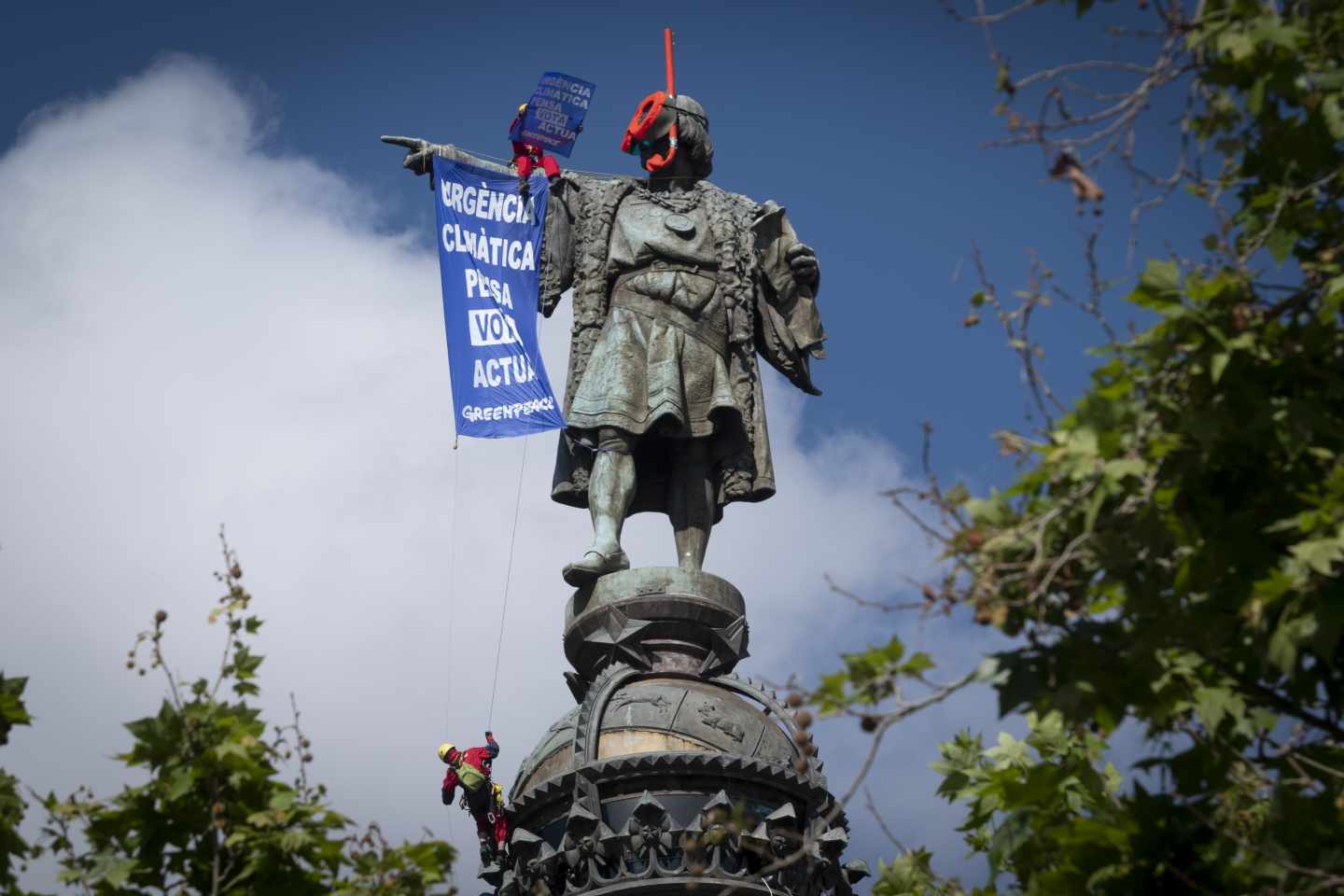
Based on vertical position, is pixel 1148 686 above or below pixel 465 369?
below

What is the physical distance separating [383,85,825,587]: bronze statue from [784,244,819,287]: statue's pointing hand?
0.06ft

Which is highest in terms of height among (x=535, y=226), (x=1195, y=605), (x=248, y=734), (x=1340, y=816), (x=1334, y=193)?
(x=535, y=226)

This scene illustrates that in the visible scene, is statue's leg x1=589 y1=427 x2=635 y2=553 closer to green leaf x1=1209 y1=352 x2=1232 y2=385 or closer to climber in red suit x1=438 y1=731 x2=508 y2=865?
climber in red suit x1=438 y1=731 x2=508 y2=865

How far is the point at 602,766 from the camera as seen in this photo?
15289mm

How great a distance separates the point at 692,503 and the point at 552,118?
4.15m

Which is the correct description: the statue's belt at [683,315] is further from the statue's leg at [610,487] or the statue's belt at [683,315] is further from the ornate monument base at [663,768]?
the ornate monument base at [663,768]

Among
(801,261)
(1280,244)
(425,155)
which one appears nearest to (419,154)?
(425,155)

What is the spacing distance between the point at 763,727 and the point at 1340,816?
7325 mm

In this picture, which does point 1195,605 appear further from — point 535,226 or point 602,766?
point 535,226

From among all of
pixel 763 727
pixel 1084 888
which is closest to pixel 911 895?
pixel 763 727

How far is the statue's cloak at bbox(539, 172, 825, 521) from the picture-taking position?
17.8 metres

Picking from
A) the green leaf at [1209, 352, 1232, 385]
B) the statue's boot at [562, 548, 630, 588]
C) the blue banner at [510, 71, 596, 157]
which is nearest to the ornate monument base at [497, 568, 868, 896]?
the statue's boot at [562, 548, 630, 588]

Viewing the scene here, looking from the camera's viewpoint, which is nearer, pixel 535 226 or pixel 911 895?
pixel 911 895

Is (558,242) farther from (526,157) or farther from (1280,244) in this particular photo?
(1280,244)
